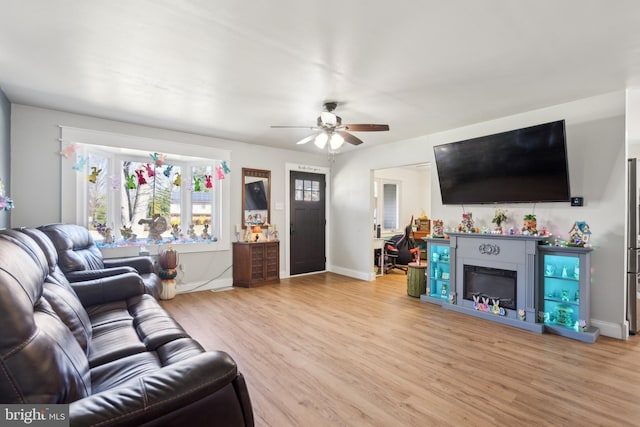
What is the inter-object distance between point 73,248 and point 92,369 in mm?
1994

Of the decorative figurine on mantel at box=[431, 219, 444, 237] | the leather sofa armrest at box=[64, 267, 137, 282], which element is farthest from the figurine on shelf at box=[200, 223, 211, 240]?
the decorative figurine on mantel at box=[431, 219, 444, 237]

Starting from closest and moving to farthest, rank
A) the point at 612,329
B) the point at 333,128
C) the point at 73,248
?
the point at 73,248, the point at 612,329, the point at 333,128

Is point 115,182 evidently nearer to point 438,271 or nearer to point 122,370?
point 122,370

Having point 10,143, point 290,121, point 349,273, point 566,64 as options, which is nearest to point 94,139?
point 10,143

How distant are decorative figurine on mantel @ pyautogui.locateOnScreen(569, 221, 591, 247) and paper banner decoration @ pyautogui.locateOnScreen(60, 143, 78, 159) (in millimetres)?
5922

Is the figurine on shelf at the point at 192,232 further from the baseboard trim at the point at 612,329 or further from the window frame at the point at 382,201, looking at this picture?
the baseboard trim at the point at 612,329

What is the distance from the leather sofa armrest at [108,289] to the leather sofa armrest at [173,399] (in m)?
1.75

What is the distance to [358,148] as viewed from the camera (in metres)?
5.73

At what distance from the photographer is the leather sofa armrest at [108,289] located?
2340 millimetres

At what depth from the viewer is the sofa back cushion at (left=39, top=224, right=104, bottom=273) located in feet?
8.63

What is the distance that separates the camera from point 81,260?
2.82 m

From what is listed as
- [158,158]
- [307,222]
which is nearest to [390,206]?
[307,222]

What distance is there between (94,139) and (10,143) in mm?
782

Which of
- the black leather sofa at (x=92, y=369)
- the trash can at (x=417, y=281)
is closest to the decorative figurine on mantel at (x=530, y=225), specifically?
the trash can at (x=417, y=281)
